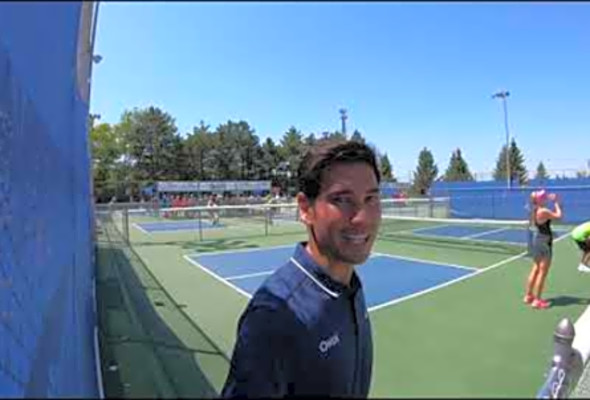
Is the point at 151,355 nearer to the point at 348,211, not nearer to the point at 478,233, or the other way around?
the point at 348,211

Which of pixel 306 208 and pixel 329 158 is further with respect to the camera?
pixel 306 208

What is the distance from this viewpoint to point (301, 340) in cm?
163

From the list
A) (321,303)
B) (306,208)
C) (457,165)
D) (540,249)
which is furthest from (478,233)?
(321,303)

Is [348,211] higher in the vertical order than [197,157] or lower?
lower

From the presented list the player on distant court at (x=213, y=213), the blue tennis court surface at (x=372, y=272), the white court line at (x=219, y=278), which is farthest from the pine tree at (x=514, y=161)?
the player on distant court at (x=213, y=213)

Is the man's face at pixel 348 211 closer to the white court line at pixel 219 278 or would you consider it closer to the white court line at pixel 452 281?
the white court line at pixel 452 281

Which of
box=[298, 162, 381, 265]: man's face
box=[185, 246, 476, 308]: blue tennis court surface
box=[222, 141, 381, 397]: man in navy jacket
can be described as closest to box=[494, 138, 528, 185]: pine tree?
box=[185, 246, 476, 308]: blue tennis court surface

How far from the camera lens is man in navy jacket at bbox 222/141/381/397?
1.50 m

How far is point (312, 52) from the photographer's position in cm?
93

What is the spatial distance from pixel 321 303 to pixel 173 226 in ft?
73.6

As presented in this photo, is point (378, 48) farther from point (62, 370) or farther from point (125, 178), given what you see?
point (125, 178)

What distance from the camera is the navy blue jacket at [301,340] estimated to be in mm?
1498

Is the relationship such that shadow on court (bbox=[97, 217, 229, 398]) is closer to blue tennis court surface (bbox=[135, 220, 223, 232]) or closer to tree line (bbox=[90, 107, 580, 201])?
tree line (bbox=[90, 107, 580, 201])

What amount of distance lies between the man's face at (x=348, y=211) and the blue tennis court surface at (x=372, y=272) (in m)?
6.00
